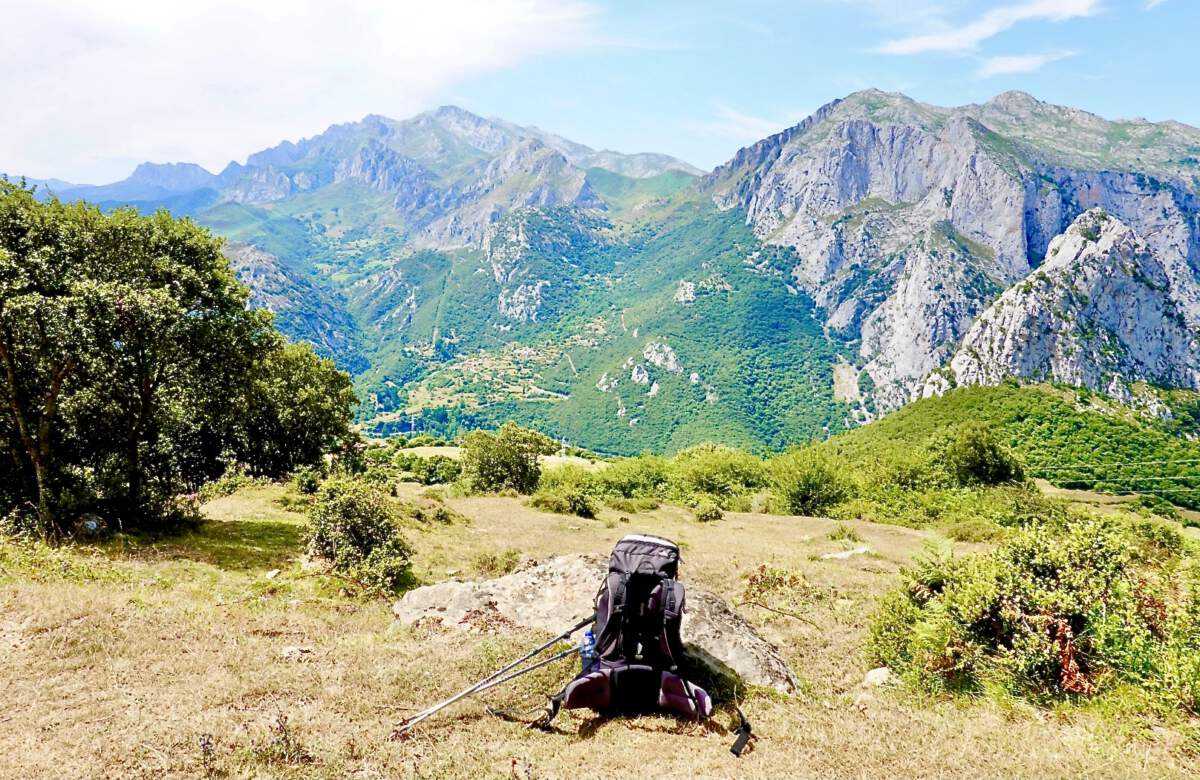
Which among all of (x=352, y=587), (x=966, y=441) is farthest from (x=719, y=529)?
(x=966, y=441)

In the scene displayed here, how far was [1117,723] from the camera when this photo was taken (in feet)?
22.3

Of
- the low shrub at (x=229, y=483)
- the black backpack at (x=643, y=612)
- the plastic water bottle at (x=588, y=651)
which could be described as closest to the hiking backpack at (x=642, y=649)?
the black backpack at (x=643, y=612)

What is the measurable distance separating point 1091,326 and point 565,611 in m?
178

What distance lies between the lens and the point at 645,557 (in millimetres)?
8031

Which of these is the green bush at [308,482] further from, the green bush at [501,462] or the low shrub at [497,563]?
the low shrub at [497,563]

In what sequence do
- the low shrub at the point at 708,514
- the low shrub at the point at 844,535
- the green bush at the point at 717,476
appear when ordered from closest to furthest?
1. the low shrub at the point at 844,535
2. the low shrub at the point at 708,514
3. the green bush at the point at 717,476

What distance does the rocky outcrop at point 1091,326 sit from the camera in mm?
125375

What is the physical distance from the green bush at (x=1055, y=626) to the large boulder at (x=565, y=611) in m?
2.47

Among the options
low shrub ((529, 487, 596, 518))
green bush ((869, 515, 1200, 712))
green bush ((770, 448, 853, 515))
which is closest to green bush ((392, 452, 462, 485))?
low shrub ((529, 487, 596, 518))

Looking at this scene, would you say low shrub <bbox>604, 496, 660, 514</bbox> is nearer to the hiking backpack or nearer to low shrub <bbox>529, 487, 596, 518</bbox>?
low shrub <bbox>529, 487, 596, 518</bbox>

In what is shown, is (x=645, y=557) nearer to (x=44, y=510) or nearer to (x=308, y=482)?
(x=44, y=510)

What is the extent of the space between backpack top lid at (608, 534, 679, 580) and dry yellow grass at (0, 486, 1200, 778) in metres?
1.97

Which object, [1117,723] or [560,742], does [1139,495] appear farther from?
[560,742]

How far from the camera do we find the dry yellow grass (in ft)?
20.1
